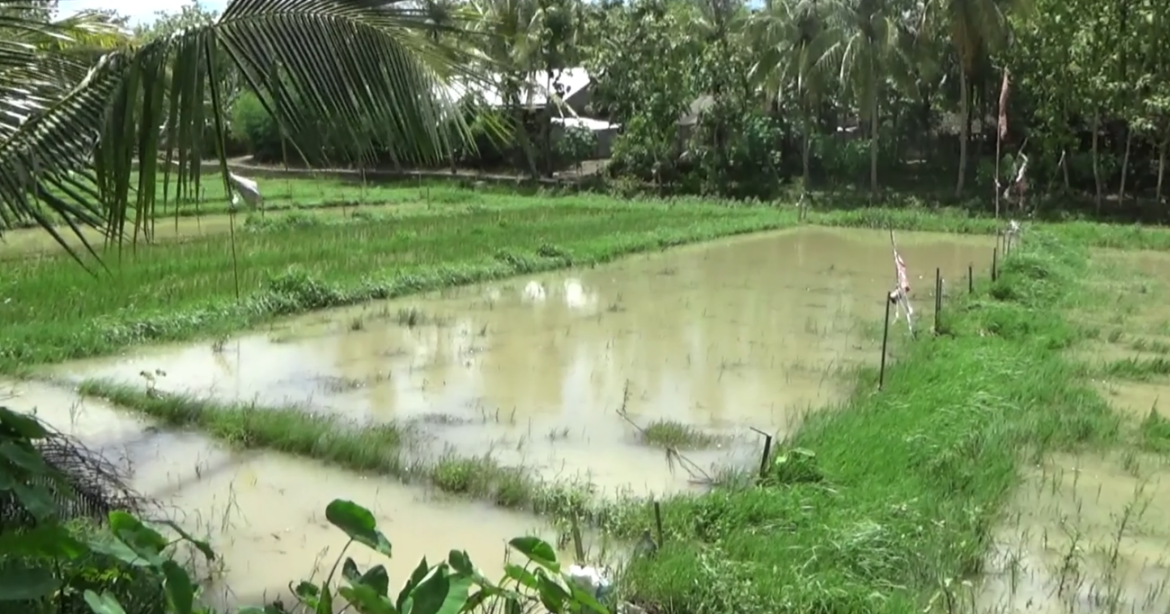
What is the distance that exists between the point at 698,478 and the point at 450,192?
18.1 meters

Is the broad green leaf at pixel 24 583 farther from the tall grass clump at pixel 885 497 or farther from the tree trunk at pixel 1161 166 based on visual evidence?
the tree trunk at pixel 1161 166

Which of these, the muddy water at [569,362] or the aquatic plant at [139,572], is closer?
the aquatic plant at [139,572]

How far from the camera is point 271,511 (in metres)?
5.32

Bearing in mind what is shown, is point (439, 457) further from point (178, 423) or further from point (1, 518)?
point (1, 518)

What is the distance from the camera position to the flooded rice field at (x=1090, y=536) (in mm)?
4449

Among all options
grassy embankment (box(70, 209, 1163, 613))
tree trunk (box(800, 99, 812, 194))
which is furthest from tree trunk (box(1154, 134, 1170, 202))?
grassy embankment (box(70, 209, 1163, 613))

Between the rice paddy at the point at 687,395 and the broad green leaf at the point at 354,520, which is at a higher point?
the broad green leaf at the point at 354,520

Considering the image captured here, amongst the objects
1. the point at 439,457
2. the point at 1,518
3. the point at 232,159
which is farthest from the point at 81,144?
the point at 232,159

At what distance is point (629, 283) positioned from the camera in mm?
12883

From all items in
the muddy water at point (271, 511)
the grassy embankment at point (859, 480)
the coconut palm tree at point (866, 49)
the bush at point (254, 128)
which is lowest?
the muddy water at point (271, 511)

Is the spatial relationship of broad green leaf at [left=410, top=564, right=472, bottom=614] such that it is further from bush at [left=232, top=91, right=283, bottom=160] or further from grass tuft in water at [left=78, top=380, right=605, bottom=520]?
bush at [left=232, top=91, right=283, bottom=160]

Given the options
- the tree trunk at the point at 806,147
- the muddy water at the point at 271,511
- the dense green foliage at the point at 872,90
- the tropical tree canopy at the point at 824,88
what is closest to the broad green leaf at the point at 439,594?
the tropical tree canopy at the point at 824,88

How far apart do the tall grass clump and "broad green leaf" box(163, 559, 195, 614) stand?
2.04m

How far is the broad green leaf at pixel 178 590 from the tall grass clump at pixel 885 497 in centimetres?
204
